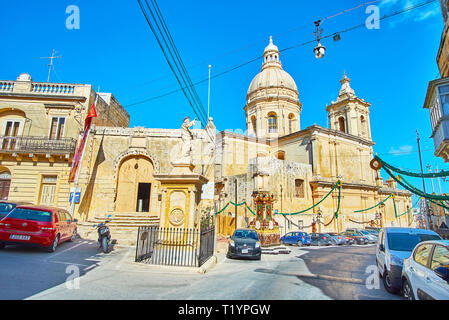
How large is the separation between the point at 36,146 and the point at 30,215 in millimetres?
11072

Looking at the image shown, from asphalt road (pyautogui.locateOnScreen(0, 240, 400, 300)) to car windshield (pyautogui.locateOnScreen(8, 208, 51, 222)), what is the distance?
115 centimetres

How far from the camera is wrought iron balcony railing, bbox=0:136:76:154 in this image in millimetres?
17375

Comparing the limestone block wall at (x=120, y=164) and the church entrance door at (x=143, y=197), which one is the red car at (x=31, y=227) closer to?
the limestone block wall at (x=120, y=164)

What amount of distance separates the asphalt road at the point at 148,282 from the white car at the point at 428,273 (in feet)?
3.65

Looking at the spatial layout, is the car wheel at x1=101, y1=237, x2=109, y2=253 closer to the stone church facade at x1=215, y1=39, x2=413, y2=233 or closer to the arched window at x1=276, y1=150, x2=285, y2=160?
the stone church facade at x1=215, y1=39, x2=413, y2=233

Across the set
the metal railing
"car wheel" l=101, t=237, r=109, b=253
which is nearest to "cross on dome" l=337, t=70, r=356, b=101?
the metal railing

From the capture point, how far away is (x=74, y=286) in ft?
18.2

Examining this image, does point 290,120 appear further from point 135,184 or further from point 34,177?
point 34,177

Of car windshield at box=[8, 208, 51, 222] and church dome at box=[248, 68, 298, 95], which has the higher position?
church dome at box=[248, 68, 298, 95]

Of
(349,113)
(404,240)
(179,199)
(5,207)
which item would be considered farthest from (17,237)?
(349,113)

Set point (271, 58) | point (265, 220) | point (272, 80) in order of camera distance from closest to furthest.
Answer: point (265, 220), point (272, 80), point (271, 58)

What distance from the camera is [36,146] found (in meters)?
17.6

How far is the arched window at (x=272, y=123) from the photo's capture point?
37531 mm
